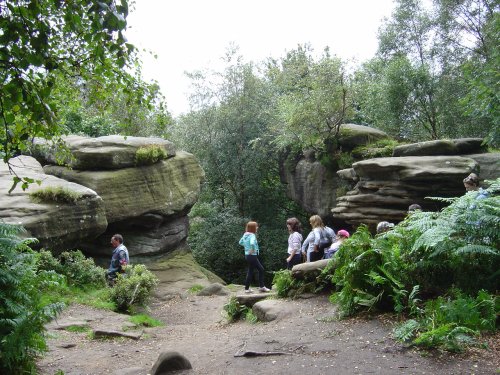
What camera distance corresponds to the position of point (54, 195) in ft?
40.6

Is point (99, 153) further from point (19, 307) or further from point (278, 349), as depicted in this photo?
point (278, 349)

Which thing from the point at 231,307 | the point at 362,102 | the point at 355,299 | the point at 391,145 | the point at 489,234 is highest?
the point at 362,102

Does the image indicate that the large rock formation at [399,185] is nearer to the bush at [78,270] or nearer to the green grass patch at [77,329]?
the bush at [78,270]

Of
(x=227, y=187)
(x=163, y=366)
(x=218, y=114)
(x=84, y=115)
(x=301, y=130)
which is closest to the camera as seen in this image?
(x=163, y=366)

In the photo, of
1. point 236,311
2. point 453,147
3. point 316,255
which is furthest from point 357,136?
point 236,311

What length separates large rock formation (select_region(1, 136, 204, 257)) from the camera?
15.5 m

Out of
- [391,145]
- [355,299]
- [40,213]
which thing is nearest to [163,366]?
[355,299]

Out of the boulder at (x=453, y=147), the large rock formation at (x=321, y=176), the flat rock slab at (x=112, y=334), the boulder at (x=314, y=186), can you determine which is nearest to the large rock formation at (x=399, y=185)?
the boulder at (x=453, y=147)

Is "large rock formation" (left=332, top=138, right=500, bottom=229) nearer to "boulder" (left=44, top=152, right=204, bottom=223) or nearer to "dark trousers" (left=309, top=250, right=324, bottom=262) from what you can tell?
"dark trousers" (left=309, top=250, right=324, bottom=262)

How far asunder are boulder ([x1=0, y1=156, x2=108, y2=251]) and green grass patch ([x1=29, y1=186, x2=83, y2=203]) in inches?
3.4

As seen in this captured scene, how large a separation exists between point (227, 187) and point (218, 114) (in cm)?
427

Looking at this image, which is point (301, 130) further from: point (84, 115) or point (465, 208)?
point (465, 208)

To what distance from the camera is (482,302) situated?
201 inches

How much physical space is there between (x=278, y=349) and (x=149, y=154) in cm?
1227
